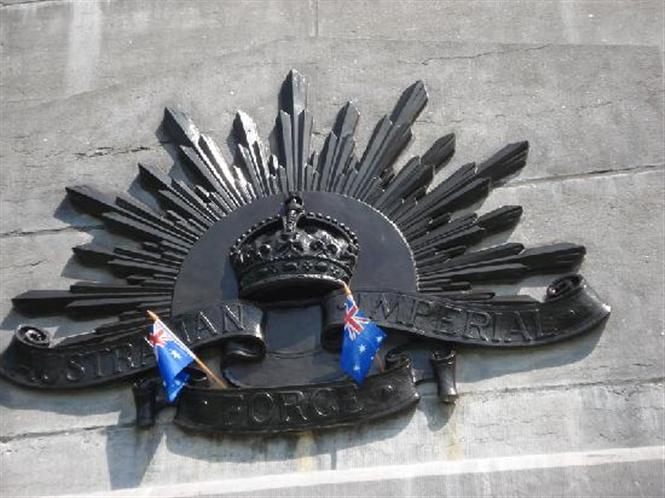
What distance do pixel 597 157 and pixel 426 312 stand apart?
151cm

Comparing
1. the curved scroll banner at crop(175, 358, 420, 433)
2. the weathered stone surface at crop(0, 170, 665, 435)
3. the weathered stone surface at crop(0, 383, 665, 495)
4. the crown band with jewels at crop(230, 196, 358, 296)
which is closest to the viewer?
the weathered stone surface at crop(0, 383, 665, 495)

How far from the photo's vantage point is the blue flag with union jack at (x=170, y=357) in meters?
6.66

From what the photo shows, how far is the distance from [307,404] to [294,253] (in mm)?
819

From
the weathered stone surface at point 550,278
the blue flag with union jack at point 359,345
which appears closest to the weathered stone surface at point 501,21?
the weathered stone surface at point 550,278

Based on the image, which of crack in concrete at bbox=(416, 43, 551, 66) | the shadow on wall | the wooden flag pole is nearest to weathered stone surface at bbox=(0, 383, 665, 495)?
the shadow on wall

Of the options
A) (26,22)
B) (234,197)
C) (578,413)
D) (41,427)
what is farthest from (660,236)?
(26,22)

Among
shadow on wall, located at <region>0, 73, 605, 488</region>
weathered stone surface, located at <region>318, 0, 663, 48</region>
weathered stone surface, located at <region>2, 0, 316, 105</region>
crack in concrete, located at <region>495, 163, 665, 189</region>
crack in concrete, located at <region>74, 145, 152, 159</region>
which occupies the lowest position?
shadow on wall, located at <region>0, 73, 605, 488</region>

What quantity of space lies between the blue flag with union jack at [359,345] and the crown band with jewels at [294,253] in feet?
1.48

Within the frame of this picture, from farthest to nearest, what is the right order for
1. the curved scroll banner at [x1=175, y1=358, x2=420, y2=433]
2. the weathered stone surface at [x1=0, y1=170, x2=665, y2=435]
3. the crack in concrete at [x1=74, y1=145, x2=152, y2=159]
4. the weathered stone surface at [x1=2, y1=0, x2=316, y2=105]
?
the weathered stone surface at [x1=2, y1=0, x2=316, y2=105] < the crack in concrete at [x1=74, y1=145, x2=152, y2=159] < the weathered stone surface at [x1=0, y1=170, x2=665, y2=435] < the curved scroll banner at [x1=175, y1=358, x2=420, y2=433]

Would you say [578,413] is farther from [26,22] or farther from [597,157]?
[26,22]

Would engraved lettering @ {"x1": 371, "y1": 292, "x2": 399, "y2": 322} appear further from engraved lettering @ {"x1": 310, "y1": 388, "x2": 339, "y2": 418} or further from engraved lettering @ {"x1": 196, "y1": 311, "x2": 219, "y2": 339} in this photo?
engraved lettering @ {"x1": 196, "y1": 311, "x2": 219, "y2": 339}

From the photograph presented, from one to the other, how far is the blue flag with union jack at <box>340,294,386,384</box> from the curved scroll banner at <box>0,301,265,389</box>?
0.55 m

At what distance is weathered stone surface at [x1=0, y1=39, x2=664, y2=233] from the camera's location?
25.5 feet

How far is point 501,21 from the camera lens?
333 inches
